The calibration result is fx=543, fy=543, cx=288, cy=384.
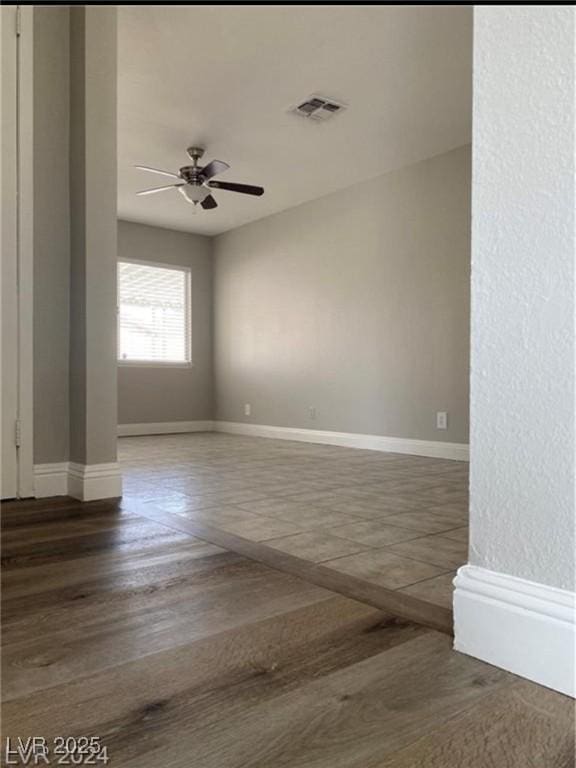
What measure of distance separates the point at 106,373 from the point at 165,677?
1746mm

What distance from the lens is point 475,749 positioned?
74 centimetres

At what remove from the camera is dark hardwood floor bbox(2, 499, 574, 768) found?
0.75 meters

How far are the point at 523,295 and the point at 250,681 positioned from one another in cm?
80

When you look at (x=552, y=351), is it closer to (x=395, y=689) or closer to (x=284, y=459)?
(x=395, y=689)

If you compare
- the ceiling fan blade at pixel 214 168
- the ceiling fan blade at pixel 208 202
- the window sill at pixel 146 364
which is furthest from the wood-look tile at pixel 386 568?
the window sill at pixel 146 364

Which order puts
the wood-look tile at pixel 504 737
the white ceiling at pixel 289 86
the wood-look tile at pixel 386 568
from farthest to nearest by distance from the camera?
the white ceiling at pixel 289 86, the wood-look tile at pixel 386 568, the wood-look tile at pixel 504 737

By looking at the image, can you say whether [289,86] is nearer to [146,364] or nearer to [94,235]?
[94,235]

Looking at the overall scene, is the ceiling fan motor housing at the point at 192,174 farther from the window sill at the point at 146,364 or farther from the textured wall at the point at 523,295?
the textured wall at the point at 523,295

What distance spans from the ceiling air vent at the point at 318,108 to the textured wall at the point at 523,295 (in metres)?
2.64

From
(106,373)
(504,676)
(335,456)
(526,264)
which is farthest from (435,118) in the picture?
(504,676)

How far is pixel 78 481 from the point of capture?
2424mm

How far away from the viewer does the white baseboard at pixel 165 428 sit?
590 centimetres

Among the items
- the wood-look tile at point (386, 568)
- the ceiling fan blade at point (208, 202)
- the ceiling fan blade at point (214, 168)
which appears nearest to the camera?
the wood-look tile at point (386, 568)

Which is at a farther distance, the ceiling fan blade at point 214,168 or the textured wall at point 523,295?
the ceiling fan blade at point 214,168
